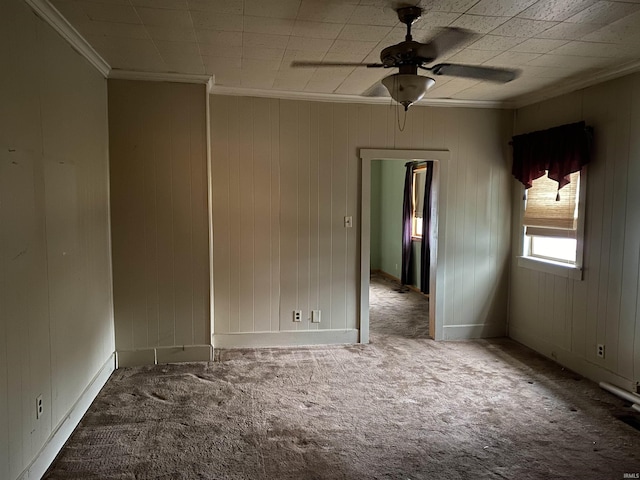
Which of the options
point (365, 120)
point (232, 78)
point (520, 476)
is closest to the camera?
point (520, 476)

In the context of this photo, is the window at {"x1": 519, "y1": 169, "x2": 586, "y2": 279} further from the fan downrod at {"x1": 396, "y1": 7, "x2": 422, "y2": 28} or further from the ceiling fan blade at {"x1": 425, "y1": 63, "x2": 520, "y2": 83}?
the fan downrod at {"x1": 396, "y1": 7, "x2": 422, "y2": 28}

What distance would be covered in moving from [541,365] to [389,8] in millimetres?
3374

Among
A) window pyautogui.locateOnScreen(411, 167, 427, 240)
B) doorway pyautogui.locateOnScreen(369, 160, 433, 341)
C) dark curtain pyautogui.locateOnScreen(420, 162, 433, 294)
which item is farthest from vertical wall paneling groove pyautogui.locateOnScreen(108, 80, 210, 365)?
window pyautogui.locateOnScreen(411, 167, 427, 240)

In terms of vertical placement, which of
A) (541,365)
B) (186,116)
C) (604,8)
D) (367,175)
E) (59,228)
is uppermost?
(604,8)

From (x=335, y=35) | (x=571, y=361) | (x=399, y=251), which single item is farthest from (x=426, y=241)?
(x=335, y=35)

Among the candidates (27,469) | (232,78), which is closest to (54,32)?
(232,78)

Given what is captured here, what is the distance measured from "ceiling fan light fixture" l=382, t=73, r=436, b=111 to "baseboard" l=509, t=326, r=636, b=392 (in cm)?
277

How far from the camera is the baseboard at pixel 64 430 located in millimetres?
2215

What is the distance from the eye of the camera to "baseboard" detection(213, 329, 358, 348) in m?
4.34

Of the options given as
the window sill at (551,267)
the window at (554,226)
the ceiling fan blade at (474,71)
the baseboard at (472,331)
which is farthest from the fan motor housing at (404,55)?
the baseboard at (472,331)

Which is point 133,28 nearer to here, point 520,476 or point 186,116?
point 186,116

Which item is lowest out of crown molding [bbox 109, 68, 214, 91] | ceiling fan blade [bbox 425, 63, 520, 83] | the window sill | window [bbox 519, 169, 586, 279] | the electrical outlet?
the electrical outlet

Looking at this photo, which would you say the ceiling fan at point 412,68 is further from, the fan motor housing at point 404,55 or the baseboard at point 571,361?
the baseboard at point 571,361

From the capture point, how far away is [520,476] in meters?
2.32
